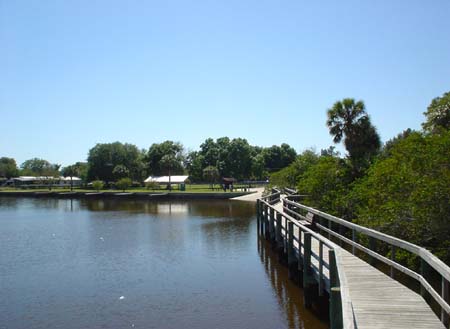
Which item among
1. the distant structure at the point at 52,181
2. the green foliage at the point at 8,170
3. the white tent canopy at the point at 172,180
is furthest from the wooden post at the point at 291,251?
the green foliage at the point at 8,170

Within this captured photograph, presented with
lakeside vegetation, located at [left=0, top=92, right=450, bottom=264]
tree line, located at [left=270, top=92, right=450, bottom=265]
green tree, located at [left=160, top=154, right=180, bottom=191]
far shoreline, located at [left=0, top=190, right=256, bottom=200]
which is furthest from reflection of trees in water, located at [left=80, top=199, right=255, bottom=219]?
green tree, located at [left=160, top=154, right=180, bottom=191]

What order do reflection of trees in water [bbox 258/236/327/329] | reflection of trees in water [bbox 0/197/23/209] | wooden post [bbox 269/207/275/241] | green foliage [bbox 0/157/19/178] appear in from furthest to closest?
green foliage [bbox 0/157/19/178] → reflection of trees in water [bbox 0/197/23/209] → wooden post [bbox 269/207/275/241] → reflection of trees in water [bbox 258/236/327/329]

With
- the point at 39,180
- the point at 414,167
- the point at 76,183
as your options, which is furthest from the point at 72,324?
the point at 39,180

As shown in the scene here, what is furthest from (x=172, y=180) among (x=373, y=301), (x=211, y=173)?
(x=373, y=301)

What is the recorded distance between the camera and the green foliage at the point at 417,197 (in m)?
10.6

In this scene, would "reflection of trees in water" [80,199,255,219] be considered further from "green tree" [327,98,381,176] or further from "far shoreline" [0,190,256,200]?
"green tree" [327,98,381,176]

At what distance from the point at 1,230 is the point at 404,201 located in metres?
30.0

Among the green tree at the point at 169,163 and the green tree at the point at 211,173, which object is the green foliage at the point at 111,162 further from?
the green tree at the point at 211,173

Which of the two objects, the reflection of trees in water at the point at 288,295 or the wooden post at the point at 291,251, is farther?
the wooden post at the point at 291,251

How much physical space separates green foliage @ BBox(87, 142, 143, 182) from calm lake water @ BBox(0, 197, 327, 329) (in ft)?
240

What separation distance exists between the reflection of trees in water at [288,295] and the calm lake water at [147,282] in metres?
0.03

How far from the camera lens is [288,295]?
13914 mm

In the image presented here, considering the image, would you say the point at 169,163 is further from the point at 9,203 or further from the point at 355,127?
the point at 355,127

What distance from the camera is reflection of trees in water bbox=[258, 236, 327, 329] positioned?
1134 centimetres
